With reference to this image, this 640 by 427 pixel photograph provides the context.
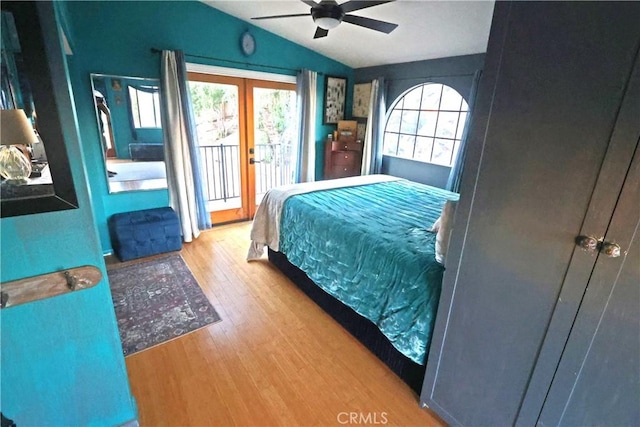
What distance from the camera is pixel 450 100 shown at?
3738mm

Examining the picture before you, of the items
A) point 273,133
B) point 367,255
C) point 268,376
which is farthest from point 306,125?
point 268,376

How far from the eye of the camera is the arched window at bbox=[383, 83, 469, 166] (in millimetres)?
3725

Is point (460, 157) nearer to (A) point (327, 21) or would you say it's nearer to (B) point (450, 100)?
(B) point (450, 100)

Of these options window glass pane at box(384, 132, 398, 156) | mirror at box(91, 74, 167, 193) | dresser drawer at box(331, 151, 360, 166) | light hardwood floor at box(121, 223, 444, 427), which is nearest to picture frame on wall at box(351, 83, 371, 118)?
window glass pane at box(384, 132, 398, 156)

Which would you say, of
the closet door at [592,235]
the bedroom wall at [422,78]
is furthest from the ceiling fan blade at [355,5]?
the bedroom wall at [422,78]

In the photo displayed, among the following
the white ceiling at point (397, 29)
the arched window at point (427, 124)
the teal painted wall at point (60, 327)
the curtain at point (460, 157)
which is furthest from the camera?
the arched window at point (427, 124)

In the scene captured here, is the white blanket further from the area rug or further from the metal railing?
the metal railing

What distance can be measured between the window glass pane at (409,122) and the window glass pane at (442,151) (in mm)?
417

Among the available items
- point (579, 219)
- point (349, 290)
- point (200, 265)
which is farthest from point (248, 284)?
point (579, 219)

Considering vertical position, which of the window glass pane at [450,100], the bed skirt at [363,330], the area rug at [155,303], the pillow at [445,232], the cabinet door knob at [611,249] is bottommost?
the area rug at [155,303]

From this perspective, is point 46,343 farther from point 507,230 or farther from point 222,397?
point 507,230

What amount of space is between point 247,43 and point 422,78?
7.37ft

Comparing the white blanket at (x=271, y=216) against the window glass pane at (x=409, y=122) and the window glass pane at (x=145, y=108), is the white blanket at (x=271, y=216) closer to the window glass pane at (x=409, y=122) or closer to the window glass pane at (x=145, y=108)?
the window glass pane at (x=145, y=108)

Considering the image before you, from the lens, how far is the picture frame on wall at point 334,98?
14.6ft
